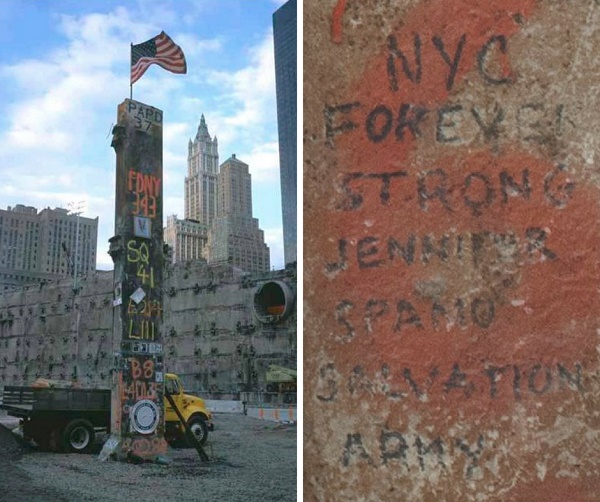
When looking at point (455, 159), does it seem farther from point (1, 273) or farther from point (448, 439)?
point (1, 273)

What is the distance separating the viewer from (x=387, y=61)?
1.63 m

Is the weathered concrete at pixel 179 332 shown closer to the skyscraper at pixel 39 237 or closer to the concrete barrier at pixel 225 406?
the concrete barrier at pixel 225 406

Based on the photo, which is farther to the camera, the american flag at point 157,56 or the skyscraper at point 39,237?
the skyscraper at point 39,237

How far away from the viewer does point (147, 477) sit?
Result: 456 inches

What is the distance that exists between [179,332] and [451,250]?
4111cm

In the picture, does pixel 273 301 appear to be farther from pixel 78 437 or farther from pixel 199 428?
pixel 78 437

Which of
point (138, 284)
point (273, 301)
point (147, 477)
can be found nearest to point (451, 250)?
point (147, 477)

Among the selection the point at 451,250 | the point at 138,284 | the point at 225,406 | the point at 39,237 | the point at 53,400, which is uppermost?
the point at 39,237

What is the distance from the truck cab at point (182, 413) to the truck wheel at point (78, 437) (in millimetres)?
1719

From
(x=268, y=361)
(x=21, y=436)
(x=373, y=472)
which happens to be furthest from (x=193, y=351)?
(x=373, y=472)

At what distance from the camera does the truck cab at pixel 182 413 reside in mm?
15352

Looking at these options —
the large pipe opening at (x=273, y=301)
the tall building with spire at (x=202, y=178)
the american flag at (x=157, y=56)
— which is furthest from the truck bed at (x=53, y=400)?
the tall building with spire at (x=202, y=178)

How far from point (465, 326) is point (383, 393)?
238 millimetres

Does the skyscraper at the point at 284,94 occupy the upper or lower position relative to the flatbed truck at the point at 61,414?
upper
